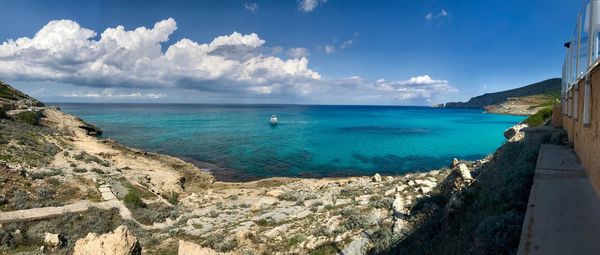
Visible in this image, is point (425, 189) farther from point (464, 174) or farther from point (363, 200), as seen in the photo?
point (363, 200)

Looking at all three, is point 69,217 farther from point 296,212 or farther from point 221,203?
point 296,212

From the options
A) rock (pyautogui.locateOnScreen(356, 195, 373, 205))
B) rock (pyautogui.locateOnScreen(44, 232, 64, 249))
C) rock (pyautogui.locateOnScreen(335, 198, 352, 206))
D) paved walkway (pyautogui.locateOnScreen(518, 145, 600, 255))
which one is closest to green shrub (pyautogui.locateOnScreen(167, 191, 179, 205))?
rock (pyautogui.locateOnScreen(44, 232, 64, 249))

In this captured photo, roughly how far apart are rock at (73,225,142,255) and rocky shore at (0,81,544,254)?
3 centimetres

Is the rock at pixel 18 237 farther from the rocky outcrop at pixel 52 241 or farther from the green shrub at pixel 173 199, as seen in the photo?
the green shrub at pixel 173 199

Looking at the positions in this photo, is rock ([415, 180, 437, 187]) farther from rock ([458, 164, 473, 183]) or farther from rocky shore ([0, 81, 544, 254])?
rock ([458, 164, 473, 183])

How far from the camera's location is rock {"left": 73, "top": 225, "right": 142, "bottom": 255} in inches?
390

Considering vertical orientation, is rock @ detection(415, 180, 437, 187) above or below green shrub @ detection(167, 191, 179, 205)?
above

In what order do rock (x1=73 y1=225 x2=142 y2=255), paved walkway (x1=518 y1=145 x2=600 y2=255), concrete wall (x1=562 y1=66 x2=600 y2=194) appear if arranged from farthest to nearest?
rock (x1=73 y1=225 x2=142 y2=255), concrete wall (x1=562 y1=66 x2=600 y2=194), paved walkway (x1=518 y1=145 x2=600 y2=255)

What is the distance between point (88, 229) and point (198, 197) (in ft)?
33.0

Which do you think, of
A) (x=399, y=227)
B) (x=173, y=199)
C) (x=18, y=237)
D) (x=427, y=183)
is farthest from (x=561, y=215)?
(x=173, y=199)

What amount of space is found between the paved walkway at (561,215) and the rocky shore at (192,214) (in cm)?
293

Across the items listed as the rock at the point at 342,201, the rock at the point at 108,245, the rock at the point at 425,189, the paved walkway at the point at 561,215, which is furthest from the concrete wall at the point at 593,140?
the rock at the point at 108,245

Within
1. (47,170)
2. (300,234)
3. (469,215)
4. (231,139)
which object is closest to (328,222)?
(300,234)

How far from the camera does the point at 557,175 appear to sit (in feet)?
25.6
